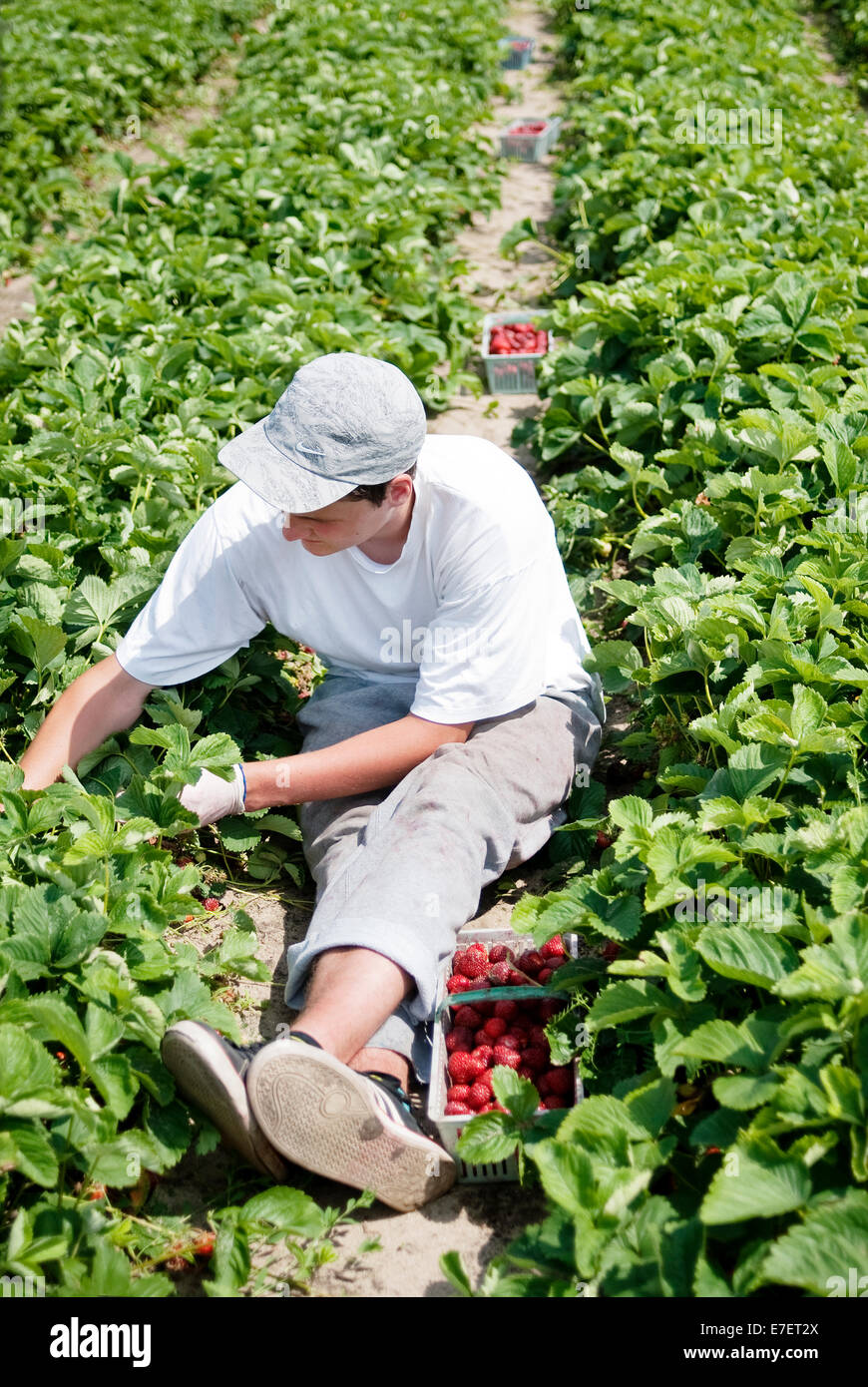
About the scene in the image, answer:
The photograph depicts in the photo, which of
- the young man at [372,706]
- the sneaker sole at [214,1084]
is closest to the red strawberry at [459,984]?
the young man at [372,706]

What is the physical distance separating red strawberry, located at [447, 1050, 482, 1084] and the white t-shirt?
737 mm

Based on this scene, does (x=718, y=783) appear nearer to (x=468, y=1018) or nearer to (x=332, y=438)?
(x=468, y=1018)

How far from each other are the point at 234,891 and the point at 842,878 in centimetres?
159

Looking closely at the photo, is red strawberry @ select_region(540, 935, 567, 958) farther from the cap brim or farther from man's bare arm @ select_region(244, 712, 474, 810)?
the cap brim

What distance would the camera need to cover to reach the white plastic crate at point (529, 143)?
8.62 meters

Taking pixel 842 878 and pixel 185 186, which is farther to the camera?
pixel 185 186

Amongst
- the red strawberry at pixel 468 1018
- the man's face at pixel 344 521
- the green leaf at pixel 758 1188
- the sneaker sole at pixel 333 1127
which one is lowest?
the red strawberry at pixel 468 1018

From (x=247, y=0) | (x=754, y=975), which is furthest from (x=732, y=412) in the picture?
(x=247, y=0)

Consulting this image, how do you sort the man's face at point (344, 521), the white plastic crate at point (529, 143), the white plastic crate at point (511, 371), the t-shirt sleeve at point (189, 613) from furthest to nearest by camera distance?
the white plastic crate at point (529, 143) < the white plastic crate at point (511, 371) < the t-shirt sleeve at point (189, 613) < the man's face at point (344, 521)

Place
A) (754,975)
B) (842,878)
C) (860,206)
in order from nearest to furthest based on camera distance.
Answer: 1. (754,975)
2. (842,878)
3. (860,206)

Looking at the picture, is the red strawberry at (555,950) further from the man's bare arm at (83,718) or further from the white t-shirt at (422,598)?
the man's bare arm at (83,718)

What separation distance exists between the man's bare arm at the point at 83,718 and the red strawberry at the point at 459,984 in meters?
1.00
